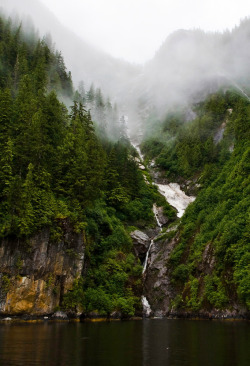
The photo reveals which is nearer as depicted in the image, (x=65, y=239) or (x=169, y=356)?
(x=169, y=356)

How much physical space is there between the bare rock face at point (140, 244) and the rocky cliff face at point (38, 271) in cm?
1695

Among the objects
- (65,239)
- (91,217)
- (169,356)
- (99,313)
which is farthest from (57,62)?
(169,356)

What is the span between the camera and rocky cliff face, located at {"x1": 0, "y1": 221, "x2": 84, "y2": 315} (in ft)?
136

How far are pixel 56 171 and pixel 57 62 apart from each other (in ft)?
185

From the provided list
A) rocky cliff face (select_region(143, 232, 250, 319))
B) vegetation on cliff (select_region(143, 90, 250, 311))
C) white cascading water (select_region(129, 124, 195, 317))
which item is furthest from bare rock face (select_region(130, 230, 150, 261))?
vegetation on cliff (select_region(143, 90, 250, 311))

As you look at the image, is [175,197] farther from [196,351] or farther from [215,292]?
[196,351]

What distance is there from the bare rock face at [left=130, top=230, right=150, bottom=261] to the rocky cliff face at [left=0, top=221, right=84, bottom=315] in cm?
1695

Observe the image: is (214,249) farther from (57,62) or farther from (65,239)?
(57,62)

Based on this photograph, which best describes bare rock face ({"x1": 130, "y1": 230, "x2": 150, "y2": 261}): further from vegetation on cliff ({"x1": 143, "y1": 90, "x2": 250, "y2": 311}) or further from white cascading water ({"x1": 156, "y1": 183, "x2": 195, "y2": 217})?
white cascading water ({"x1": 156, "y1": 183, "x2": 195, "y2": 217})

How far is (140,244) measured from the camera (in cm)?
6525

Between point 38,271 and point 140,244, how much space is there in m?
24.8

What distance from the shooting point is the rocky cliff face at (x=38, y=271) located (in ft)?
136

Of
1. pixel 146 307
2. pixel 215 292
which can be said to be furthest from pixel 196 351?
pixel 146 307

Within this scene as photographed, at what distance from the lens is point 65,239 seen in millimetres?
48469
